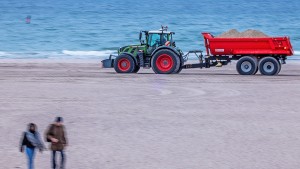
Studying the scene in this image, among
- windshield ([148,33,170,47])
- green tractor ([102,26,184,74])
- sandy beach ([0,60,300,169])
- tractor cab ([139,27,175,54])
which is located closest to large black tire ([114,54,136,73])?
green tractor ([102,26,184,74])

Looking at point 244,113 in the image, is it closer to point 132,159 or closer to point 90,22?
point 132,159

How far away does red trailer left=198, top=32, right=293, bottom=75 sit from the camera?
4069 cm

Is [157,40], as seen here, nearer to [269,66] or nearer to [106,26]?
[269,66]

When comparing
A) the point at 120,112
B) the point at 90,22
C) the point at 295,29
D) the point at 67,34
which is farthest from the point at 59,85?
the point at 90,22

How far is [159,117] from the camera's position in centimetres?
2791

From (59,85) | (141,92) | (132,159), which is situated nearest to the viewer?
(132,159)

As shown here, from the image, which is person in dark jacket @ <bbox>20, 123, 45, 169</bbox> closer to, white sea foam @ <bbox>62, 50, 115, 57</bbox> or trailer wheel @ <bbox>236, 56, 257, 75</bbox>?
trailer wheel @ <bbox>236, 56, 257, 75</bbox>

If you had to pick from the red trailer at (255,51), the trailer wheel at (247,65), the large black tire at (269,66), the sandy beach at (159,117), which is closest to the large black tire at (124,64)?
the sandy beach at (159,117)

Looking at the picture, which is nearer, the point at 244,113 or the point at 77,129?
the point at 77,129

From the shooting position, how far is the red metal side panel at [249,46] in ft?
133

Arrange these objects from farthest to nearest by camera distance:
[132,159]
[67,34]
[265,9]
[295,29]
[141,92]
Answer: [265,9] → [295,29] → [67,34] → [141,92] → [132,159]

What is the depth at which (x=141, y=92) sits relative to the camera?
34.2 metres

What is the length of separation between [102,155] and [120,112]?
→ 6.80 meters

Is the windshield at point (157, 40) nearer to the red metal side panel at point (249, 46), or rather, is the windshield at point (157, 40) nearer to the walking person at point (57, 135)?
the red metal side panel at point (249, 46)
